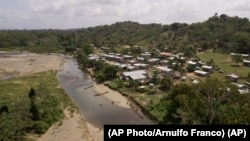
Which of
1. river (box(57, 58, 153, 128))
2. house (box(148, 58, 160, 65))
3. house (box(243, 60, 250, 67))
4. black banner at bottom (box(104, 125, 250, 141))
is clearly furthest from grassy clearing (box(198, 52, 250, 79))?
black banner at bottom (box(104, 125, 250, 141))

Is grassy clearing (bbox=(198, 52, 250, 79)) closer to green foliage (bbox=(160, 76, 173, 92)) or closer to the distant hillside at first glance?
the distant hillside

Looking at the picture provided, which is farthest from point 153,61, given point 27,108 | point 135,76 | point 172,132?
point 172,132

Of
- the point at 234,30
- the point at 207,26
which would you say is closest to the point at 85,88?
the point at 234,30

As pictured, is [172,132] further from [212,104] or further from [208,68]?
[208,68]


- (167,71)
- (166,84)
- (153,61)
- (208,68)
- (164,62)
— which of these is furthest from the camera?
Answer: (153,61)

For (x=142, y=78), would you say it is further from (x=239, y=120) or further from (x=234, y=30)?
(x=234, y=30)

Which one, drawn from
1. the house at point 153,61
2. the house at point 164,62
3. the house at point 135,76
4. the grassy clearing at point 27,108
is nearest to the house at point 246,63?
the house at point 164,62

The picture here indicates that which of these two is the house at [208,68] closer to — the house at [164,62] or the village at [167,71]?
the village at [167,71]
